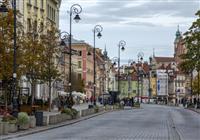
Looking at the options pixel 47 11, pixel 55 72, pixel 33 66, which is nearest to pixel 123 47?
pixel 47 11

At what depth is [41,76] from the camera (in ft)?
200

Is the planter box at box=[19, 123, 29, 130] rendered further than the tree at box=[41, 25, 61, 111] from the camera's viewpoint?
No

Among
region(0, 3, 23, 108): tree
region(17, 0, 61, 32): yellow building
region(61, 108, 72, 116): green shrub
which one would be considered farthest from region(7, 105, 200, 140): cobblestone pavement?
region(17, 0, 61, 32): yellow building

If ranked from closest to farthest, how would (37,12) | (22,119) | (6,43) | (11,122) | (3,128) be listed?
(3,128) → (11,122) → (22,119) → (6,43) → (37,12)

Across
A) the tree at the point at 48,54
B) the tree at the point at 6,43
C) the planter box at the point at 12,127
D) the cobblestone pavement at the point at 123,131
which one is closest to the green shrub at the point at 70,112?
the cobblestone pavement at the point at 123,131

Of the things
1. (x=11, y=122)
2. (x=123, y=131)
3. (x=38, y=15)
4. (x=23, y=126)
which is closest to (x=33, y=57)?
(x=23, y=126)

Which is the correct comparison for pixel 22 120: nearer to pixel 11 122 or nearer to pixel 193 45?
pixel 11 122

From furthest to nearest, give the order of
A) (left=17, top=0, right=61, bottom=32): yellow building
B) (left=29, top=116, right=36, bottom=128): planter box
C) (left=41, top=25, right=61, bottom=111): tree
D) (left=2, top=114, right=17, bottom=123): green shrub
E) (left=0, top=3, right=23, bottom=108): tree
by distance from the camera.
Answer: (left=17, top=0, right=61, bottom=32): yellow building
(left=41, top=25, right=61, bottom=111): tree
(left=0, top=3, right=23, bottom=108): tree
(left=29, top=116, right=36, bottom=128): planter box
(left=2, top=114, right=17, bottom=123): green shrub

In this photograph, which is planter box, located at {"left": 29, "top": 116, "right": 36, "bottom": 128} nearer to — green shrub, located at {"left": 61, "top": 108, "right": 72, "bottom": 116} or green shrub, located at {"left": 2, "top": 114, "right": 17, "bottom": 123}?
green shrub, located at {"left": 2, "top": 114, "right": 17, "bottom": 123}

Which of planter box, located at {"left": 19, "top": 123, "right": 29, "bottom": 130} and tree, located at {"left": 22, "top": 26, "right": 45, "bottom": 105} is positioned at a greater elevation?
tree, located at {"left": 22, "top": 26, "right": 45, "bottom": 105}

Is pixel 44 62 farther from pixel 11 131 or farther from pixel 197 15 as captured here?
pixel 11 131

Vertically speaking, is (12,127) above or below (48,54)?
below

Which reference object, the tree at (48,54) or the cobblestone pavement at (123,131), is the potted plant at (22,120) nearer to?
the cobblestone pavement at (123,131)

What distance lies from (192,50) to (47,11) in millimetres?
39891
